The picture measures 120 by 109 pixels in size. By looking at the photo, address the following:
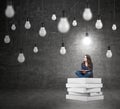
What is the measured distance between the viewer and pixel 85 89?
20.6 feet

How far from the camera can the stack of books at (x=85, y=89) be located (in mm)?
6270

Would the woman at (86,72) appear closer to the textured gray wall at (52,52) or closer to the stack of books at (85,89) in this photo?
the stack of books at (85,89)

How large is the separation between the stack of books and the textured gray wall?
4914 millimetres

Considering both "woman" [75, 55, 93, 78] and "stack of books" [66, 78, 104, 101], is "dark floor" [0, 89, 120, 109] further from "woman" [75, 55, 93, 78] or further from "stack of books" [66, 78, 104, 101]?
"woman" [75, 55, 93, 78]

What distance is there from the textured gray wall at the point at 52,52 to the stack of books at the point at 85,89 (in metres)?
4.91

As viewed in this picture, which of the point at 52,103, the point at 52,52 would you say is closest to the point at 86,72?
the point at 52,103

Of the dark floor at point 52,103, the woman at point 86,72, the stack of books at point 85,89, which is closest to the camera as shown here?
the dark floor at point 52,103

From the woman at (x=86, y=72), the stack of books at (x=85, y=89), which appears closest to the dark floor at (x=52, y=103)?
the stack of books at (x=85, y=89)

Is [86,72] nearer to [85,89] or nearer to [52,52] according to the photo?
[85,89]

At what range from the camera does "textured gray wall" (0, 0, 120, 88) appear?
11.5 metres

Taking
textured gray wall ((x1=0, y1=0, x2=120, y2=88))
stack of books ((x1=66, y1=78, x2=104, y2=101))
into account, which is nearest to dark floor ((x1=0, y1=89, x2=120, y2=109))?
stack of books ((x1=66, y1=78, x2=104, y2=101))

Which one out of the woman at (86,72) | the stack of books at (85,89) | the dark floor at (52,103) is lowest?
the dark floor at (52,103)

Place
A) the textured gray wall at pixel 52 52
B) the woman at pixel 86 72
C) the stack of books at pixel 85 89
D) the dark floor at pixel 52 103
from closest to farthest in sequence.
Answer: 1. the dark floor at pixel 52 103
2. the stack of books at pixel 85 89
3. the woman at pixel 86 72
4. the textured gray wall at pixel 52 52

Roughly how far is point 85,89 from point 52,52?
5.53 m
